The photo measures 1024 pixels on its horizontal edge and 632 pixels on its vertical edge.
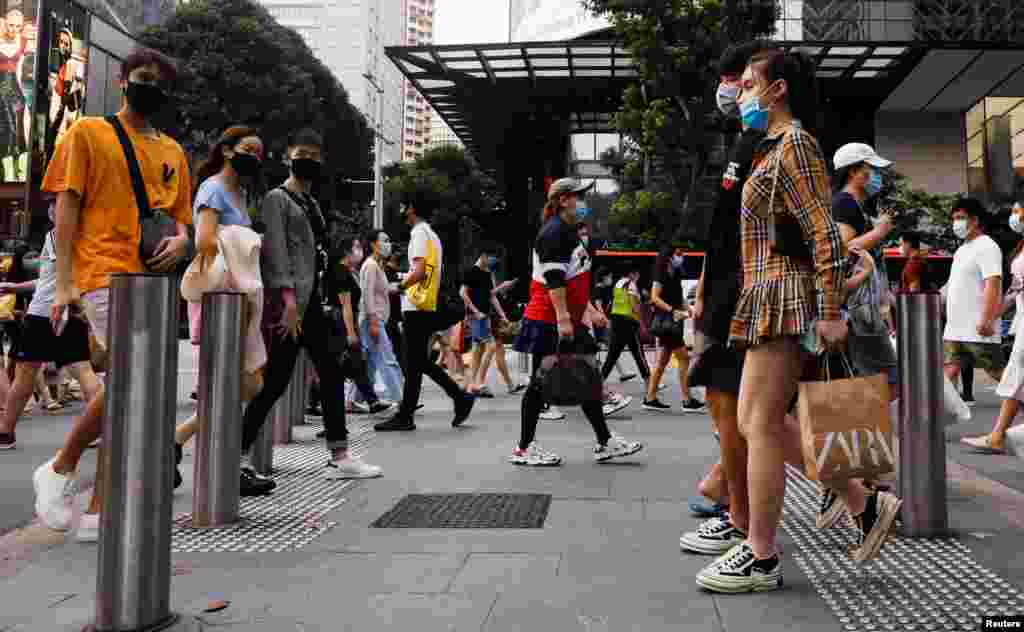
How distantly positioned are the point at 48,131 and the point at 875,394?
1511 inches

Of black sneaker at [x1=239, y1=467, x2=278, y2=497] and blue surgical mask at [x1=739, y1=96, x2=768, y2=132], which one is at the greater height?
blue surgical mask at [x1=739, y1=96, x2=768, y2=132]

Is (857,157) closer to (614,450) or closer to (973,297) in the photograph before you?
(614,450)

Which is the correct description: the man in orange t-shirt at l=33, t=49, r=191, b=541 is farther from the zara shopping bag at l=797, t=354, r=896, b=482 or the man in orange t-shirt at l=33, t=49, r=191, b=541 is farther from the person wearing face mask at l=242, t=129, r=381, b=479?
Answer: the zara shopping bag at l=797, t=354, r=896, b=482

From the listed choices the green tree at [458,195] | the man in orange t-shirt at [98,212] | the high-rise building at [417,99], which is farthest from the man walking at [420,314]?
the high-rise building at [417,99]

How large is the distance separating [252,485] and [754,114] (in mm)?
3156

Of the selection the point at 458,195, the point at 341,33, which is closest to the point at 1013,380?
the point at 458,195

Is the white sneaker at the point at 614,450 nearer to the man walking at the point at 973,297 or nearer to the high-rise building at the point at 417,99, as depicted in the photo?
the man walking at the point at 973,297

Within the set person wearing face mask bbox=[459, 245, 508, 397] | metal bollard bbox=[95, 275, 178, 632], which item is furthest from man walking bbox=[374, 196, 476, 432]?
metal bollard bbox=[95, 275, 178, 632]

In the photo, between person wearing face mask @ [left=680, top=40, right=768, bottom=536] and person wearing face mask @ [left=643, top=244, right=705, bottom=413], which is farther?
person wearing face mask @ [left=643, top=244, right=705, bottom=413]

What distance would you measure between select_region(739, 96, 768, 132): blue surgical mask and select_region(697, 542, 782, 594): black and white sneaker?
1.47m

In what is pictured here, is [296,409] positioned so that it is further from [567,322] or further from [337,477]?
[567,322]

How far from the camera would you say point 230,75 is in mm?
41531

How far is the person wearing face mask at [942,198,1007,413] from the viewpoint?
22.1 feet

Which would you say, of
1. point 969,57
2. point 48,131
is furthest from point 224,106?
point 969,57
